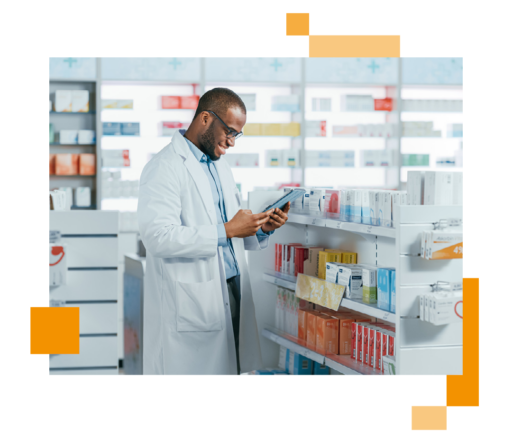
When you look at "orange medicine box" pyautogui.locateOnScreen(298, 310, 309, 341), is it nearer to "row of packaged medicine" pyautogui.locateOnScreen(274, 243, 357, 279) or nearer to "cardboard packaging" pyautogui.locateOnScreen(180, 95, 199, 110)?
"row of packaged medicine" pyautogui.locateOnScreen(274, 243, 357, 279)

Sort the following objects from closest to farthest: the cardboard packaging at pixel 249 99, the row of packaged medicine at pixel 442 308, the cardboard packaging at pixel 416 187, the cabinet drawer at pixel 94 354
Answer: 1. the row of packaged medicine at pixel 442 308
2. the cardboard packaging at pixel 416 187
3. the cabinet drawer at pixel 94 354
4. the cardboard packaging at pixel 249 99

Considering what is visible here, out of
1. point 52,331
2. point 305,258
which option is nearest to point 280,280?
point 305,258

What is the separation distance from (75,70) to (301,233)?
381 centimetres

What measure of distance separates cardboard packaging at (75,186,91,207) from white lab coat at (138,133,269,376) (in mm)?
4141

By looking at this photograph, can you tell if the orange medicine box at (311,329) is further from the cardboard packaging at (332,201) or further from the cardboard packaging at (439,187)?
the cardboard packaging at (439,187)

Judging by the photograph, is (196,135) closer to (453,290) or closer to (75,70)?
(453,290)

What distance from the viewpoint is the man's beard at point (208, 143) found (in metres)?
2.69

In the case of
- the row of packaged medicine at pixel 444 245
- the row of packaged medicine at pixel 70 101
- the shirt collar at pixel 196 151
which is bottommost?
the row of packaged medicine at pixel 444 245

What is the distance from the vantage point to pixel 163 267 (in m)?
2.71

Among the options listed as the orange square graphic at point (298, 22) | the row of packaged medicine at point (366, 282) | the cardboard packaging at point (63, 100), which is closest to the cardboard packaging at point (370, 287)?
the row of packaged medicine at point (366, 282)

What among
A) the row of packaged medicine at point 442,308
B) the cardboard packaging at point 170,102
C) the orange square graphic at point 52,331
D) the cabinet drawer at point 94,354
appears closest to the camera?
the orange square graphic at point 52,331

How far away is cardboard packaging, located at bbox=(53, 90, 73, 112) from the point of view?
6559 millimetres

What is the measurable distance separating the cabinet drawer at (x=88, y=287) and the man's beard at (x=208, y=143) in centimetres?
121

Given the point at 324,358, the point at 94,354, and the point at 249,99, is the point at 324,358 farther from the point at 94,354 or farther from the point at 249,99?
the point at 249,99
